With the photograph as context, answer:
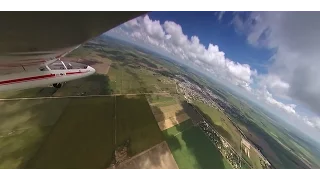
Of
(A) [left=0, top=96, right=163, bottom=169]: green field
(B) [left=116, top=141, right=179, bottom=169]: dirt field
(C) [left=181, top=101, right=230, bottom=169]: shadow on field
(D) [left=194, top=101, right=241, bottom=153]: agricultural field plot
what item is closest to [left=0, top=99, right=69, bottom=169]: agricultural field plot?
(A) [left=0, top=96, right=163, bottom=169]: green field

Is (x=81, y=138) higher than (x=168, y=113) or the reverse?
the reverse

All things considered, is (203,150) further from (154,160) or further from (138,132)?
(138,132)

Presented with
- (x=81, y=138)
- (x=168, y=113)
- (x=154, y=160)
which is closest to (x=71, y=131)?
(x=81, y=138)

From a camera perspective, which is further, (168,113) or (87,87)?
(168,113)

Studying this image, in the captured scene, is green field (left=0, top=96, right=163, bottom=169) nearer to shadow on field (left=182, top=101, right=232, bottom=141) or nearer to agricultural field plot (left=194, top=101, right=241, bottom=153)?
shadow on field (left=182, top=101, right=232, bottom=141)

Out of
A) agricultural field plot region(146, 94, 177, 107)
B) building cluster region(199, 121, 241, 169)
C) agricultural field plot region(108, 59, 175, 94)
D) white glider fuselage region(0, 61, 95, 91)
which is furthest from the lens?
agricultural field plot region(108, 59, 175, 94)
